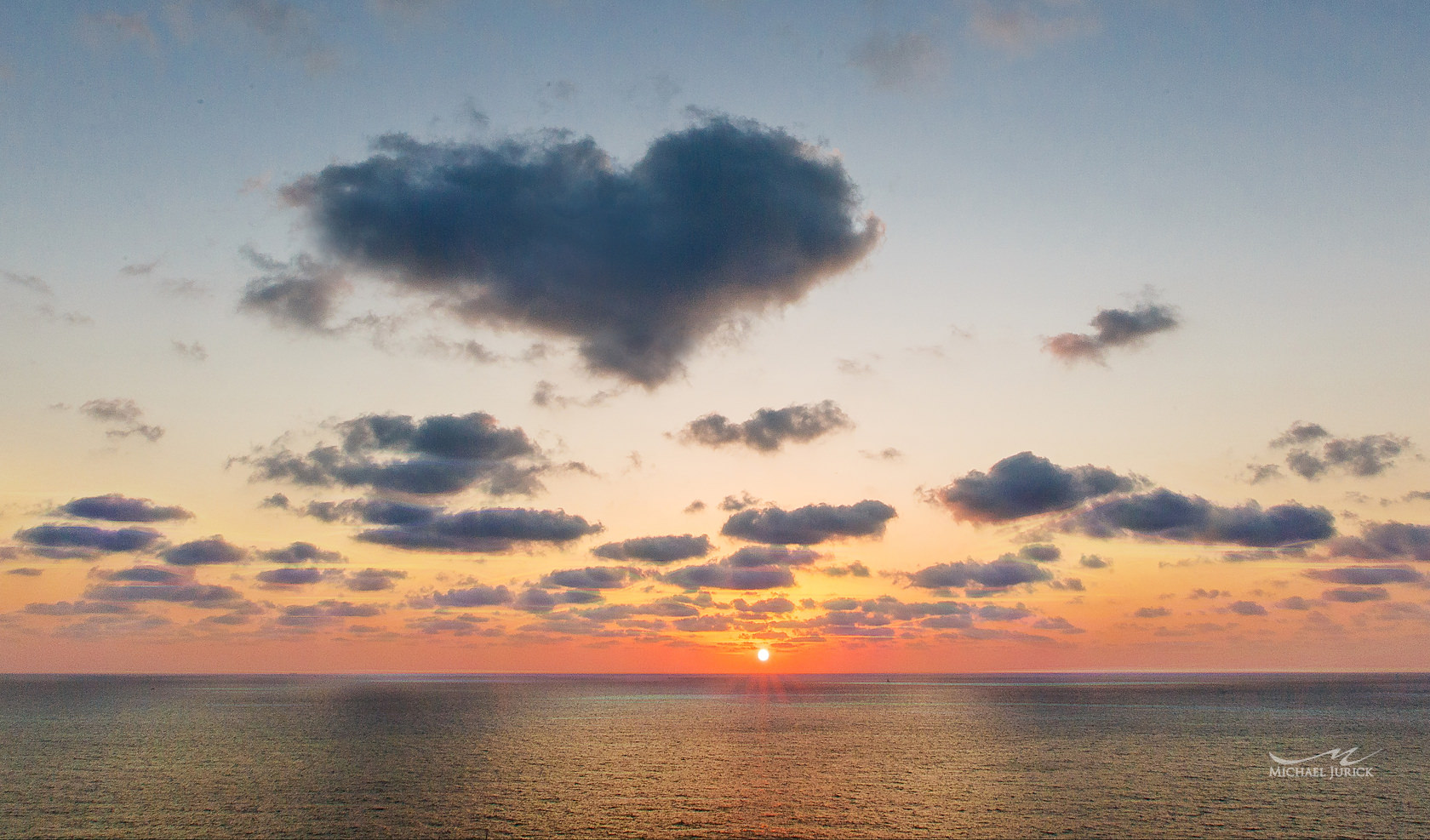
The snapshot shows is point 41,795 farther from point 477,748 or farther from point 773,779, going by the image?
point 773,779

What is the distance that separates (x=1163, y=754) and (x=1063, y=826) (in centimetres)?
5164

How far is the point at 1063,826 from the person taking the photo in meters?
67.4

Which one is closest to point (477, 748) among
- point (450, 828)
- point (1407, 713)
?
point (450, 828)

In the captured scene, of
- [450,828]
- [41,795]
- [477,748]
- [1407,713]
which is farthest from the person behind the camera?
[1407,713]

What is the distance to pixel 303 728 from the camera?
492 feet

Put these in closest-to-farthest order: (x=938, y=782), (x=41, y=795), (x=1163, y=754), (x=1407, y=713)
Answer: (x=41, y=795)
(x=938, y=782)
(x=1163, y=754)
(x=1407, y=713)

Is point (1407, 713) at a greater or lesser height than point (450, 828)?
lesser

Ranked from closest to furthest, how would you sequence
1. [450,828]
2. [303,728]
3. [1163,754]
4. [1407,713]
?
1. [450,828]
2. [1163,754]
3. [303,728]
4. [1407,713]

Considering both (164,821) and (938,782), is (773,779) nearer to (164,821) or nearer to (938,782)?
(938,782)

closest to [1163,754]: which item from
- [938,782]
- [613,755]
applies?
[938,782]

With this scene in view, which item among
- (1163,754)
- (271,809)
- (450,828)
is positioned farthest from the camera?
(1163,754)

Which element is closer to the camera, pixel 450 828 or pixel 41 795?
pixel 450 828

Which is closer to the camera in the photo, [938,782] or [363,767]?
[938,782]

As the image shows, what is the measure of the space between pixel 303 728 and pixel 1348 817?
145 m
